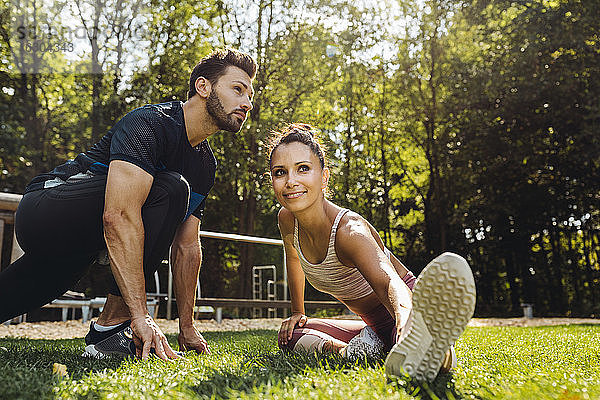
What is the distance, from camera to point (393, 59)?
13.0 metres

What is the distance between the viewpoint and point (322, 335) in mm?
2117

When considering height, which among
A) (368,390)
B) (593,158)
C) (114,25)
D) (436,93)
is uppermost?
(114,25)

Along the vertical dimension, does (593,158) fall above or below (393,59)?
below

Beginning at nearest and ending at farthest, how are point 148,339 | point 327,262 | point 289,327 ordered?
point 148,339 → point 327,262 → point 289,327

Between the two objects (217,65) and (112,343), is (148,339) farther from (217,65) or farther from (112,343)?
(217,65)

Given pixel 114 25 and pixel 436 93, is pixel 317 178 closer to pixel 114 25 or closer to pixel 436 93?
pixel 114 25

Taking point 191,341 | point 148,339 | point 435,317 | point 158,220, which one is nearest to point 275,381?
point 435,317

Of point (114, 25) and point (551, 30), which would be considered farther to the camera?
point (114, 25)

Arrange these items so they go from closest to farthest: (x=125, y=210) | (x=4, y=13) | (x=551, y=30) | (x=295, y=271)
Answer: (x=125, y=210), (x=295, y=271), (x=551, y=30), (x=4, y=13)

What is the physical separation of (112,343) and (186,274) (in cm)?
47

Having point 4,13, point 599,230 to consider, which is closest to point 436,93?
point 599,230

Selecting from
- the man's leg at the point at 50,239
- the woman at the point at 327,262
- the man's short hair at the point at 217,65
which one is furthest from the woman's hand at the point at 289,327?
the man's short hair at the point at 217,65

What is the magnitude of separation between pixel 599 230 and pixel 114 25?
10493 millimetres

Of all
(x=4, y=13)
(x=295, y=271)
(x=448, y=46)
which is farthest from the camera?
(x=448, y=46)
